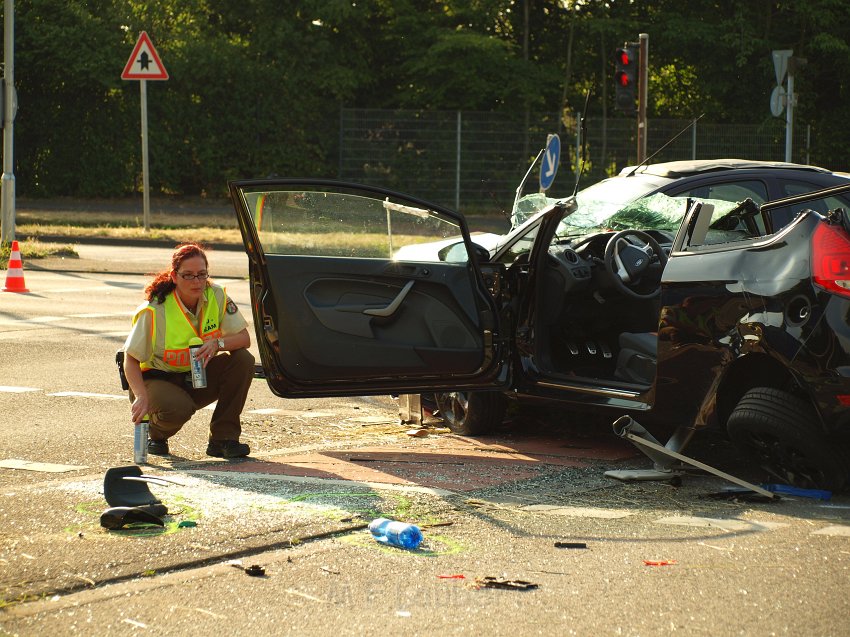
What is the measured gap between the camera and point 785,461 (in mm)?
5797

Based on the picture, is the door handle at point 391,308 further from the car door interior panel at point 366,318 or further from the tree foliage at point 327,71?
the tree foliage at point 327,71

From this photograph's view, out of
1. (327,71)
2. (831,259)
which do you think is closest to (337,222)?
(831,259)

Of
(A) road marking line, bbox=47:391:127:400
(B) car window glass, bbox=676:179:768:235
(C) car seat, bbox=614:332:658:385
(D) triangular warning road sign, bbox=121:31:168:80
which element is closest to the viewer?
(C) car seat, bbox=614:332:658:385

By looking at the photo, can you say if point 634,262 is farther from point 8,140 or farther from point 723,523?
point 8,140

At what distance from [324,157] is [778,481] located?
2511 cm

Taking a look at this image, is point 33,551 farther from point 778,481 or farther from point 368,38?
point 368,38

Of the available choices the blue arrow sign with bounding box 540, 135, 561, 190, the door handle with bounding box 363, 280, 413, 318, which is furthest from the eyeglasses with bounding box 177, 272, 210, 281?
the blue arrow sign with bounding box 540, 135, 561, 190

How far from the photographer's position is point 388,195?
6.48 metres

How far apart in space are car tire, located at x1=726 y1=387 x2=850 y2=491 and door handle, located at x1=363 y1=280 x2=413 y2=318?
1.64 m

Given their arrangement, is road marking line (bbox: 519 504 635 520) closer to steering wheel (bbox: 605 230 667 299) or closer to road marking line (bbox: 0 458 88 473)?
steering wheel (bbox: 605 230 667 299)

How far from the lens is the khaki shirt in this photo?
6.94 metres

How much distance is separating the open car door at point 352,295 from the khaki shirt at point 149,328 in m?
0.77

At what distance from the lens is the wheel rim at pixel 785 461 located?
18.8 feet

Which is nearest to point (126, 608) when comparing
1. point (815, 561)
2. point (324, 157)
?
point (815, 561)
